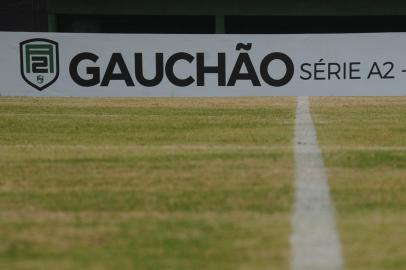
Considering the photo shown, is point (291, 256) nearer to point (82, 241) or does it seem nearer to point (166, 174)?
point (82, 241)

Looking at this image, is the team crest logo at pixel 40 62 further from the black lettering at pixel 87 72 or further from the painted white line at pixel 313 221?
the painted white line at pixel 313 221

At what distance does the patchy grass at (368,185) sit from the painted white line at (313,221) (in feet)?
0.21

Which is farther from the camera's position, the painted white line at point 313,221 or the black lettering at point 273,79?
the black lettering at point 273,79

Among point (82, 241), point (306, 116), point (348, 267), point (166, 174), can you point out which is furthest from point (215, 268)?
point (306, 116)

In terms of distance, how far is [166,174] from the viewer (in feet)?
20.4

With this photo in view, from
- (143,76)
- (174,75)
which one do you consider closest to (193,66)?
(174,75)

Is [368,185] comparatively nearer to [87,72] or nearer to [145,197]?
[145,197]

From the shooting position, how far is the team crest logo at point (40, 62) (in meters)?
19.7

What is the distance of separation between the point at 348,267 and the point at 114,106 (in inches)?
527

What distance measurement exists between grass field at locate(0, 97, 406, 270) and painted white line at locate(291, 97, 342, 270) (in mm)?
62

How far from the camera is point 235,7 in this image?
3069 cm

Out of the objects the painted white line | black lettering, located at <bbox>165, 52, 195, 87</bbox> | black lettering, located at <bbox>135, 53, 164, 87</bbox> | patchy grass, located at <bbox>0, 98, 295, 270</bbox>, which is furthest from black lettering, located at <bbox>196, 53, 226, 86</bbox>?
the painted white line

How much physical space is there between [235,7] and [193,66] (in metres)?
11.4

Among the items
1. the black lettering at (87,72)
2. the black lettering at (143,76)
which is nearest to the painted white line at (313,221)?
the black lettering at (143,76)
